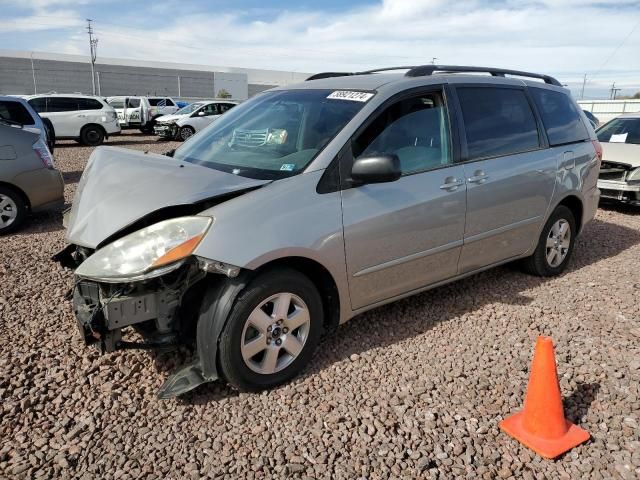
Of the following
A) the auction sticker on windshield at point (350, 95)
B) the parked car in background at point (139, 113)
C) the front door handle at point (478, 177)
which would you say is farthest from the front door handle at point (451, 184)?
the parked car in background at point (139, 113)

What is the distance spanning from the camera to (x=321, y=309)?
10.6ft

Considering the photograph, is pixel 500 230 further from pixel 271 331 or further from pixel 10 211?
pixel 10 211

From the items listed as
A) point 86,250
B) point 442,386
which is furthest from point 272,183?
point 442,386

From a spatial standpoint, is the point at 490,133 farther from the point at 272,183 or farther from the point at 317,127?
the point at 272,183

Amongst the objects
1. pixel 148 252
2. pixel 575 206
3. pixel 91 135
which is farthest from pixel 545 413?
pixel 91 135

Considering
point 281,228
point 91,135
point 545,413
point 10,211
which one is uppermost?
point 281,228

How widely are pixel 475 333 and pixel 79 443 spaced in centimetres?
268

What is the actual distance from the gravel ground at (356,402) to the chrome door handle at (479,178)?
106 cm

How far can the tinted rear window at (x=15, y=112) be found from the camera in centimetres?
1023

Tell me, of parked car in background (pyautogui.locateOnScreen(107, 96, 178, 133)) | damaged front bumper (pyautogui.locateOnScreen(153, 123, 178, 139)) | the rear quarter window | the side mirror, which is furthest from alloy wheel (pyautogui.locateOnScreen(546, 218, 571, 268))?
parked car in background (pyautogui.locateOnScreen(107, 96, 178, 133))

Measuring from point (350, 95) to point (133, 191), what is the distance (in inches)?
62.3

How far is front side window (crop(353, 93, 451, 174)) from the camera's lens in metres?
3.49

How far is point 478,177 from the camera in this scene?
4.01 metres

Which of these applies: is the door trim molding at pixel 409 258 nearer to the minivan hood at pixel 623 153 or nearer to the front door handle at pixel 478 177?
the front door handle at pixel 478 177
